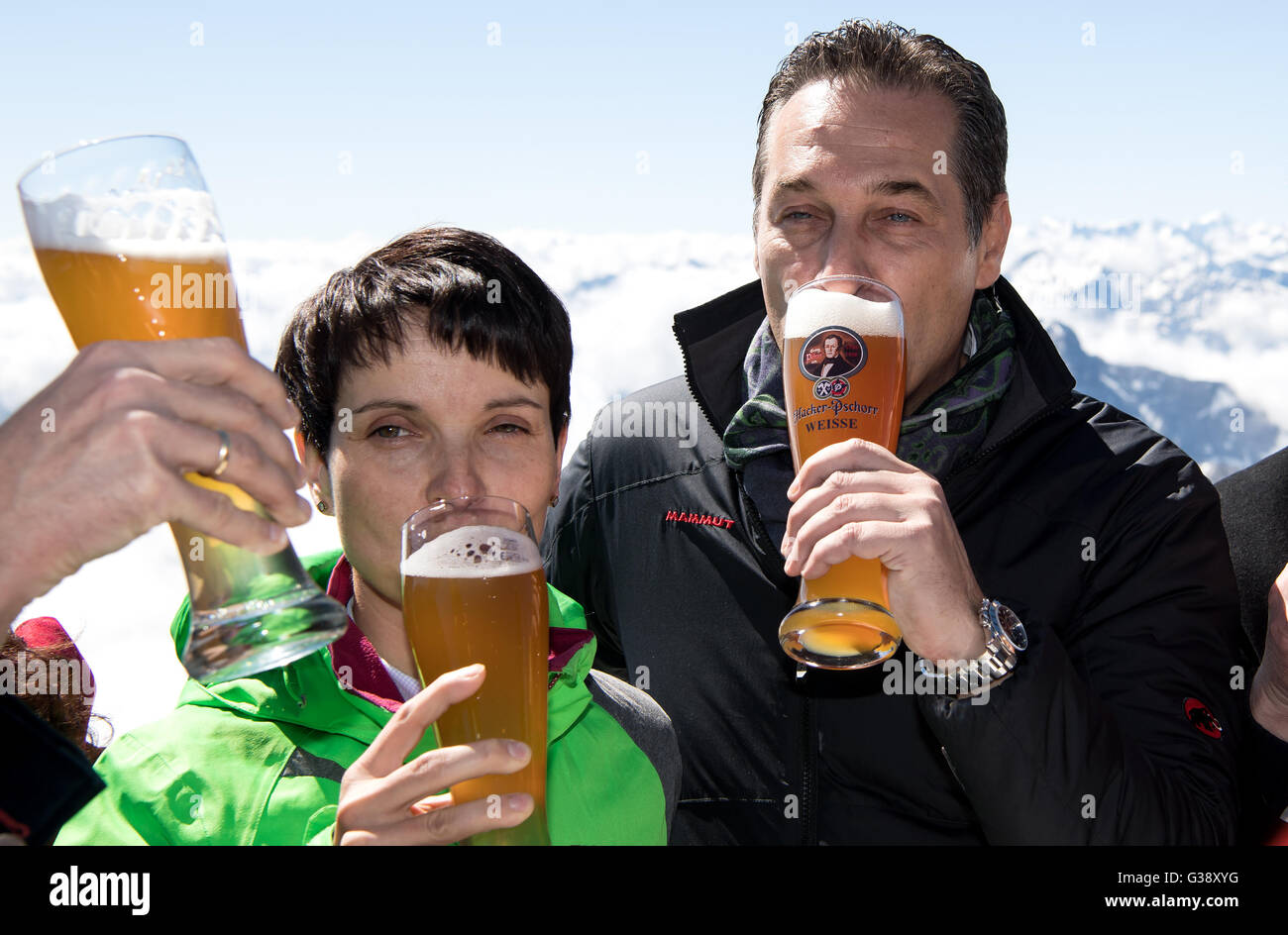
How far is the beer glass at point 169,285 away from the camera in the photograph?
4.58 ft

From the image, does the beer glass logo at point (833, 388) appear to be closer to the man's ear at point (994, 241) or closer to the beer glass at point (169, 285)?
the beer glass at point (169, 285)

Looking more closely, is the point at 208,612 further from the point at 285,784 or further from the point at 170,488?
the point at 285,784

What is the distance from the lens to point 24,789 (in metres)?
1.41

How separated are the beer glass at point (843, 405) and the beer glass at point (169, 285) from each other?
855mm

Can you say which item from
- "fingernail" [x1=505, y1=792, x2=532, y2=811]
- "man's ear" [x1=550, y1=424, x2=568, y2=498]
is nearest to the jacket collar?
"man's ear" [x1=550, y1=424, x2=568, y2=498]

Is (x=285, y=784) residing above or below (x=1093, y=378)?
above

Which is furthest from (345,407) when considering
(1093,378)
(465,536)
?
(1093,378)

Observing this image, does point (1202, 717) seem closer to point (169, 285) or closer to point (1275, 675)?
point (1275, 675)

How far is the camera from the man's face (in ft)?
8.76

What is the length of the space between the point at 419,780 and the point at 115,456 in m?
0.54

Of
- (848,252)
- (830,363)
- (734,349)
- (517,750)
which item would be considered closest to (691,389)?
(734,349)

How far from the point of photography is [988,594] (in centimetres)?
278
